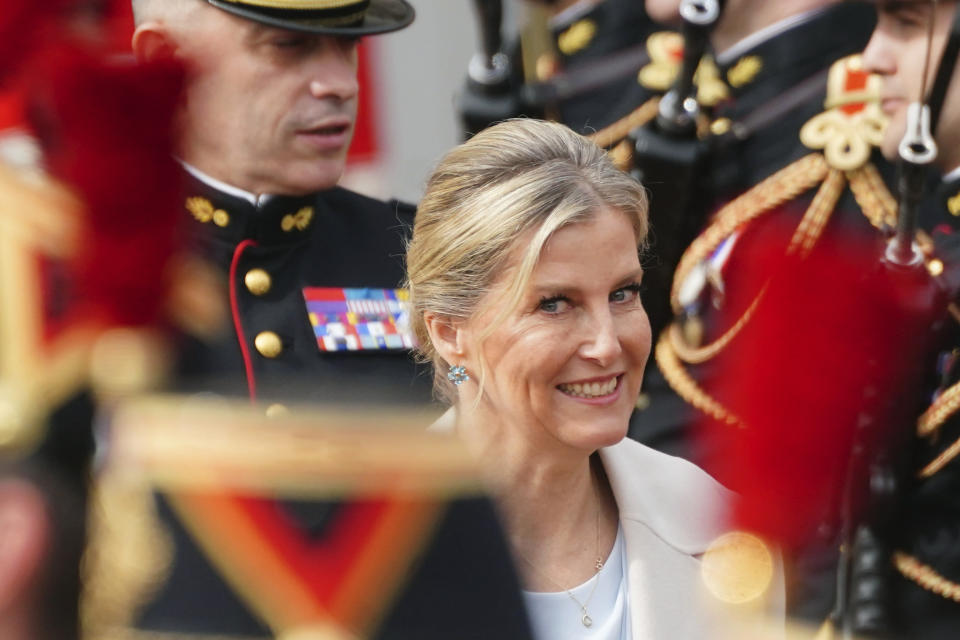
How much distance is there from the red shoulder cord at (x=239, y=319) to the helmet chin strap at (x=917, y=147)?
951mm

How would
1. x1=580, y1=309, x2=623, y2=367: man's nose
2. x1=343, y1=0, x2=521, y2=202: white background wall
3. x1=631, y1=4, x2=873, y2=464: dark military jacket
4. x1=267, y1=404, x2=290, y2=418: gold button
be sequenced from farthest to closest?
x1=343, y1=0, x2=521, y2=202: white background wall < x1=631, y1=4, x2=873, y2=464: dark military jacket < x1=580, y1=309, x2=623, y2=367: man's nose < x1=267, y1=404, x2=290, y2=418: gold button

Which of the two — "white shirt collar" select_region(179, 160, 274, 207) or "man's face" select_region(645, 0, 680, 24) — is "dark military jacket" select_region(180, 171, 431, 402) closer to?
"white shirt collar" select_region(179, 160, 274, 207)

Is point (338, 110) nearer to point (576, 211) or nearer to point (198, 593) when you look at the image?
point (576, 211)

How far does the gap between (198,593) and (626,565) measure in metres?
0.80

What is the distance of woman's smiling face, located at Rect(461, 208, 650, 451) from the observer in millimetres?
2402

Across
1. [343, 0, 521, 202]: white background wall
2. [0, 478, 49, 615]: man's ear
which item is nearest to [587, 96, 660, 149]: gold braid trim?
[343, 0, 521, 202]: white background wall

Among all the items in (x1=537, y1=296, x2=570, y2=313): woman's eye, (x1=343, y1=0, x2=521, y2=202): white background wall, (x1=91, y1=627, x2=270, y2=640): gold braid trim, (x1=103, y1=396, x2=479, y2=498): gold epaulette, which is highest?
(x1=103, y1=396, x2=479, y2=498): gold epaulette

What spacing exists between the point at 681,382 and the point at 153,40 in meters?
1.13

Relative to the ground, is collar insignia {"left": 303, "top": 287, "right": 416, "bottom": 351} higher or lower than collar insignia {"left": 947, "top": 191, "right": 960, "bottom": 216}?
lower

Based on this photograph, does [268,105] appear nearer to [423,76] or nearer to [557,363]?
[557,363]

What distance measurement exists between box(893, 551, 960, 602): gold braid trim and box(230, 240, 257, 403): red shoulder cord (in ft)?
3.31

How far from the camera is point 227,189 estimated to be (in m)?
2.85

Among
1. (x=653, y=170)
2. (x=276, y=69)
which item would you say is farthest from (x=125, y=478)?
(x=653, y=170)

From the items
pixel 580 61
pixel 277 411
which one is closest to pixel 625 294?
pixel 277 411
